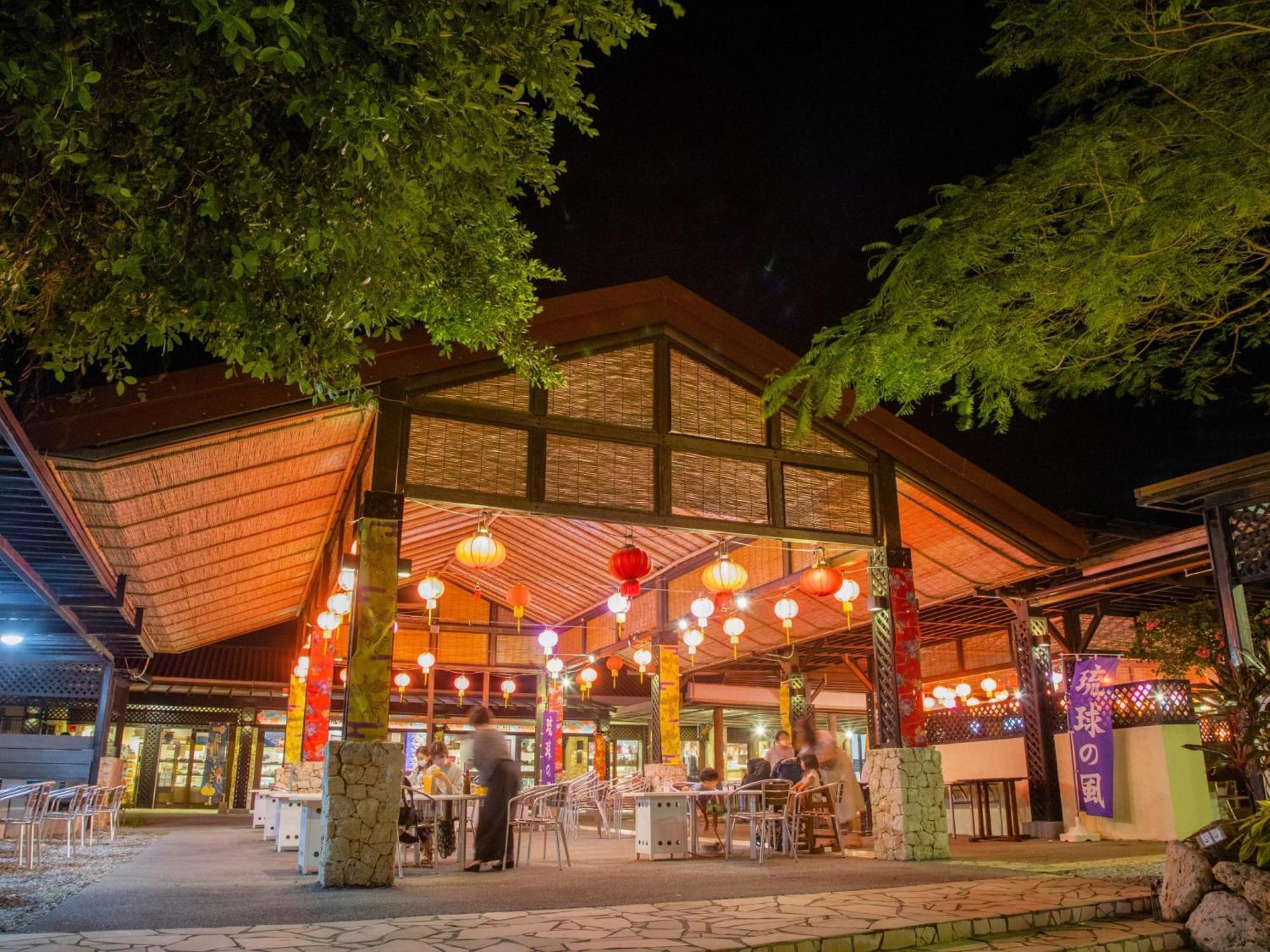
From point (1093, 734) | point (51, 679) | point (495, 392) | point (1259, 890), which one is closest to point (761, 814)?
point (1093, 734)

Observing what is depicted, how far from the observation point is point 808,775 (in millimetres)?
9703

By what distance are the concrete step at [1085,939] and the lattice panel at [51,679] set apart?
1594cm

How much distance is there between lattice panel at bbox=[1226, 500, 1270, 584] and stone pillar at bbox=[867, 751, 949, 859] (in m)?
3.19

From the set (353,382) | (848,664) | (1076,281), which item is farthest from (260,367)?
(848,664)

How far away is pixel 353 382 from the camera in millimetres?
4914

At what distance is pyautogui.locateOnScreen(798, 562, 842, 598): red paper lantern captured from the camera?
385 inches

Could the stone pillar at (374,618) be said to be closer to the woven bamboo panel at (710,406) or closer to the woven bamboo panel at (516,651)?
the woven bamboo panel at (710,406)

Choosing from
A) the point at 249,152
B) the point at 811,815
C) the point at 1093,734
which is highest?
the point at 249,152

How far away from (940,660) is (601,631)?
7.06m

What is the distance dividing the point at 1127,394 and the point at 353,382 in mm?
5734

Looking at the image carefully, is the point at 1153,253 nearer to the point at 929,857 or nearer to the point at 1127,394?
the point at 1127,394

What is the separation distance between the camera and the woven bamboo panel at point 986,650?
670 inches

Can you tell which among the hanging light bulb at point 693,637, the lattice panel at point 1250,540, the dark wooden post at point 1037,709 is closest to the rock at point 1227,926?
the lattice panel at point 1250,540

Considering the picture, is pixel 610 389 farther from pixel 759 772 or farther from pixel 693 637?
pixel 693 637
